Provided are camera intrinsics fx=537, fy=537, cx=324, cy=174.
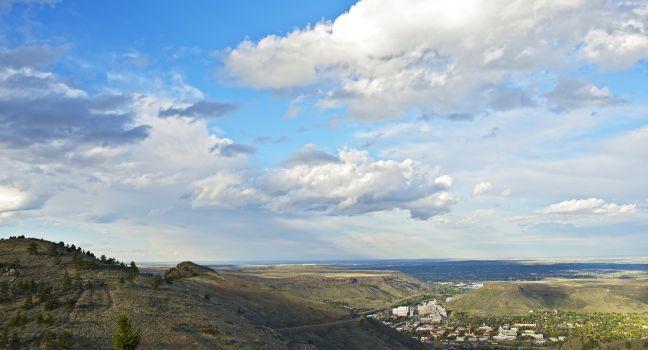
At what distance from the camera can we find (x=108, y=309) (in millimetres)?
74875

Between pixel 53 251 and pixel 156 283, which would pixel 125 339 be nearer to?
pixel 156 283

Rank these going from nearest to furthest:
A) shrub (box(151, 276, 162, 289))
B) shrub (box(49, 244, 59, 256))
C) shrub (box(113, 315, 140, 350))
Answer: shrub (box(113, 315, 140, 350)), shrub (box(151, 276, 162, 289)), shrub (box(49, 244, 59, 256))

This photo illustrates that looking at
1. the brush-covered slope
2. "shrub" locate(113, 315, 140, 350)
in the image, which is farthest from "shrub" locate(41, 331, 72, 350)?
"shrub" locate(113, 315, 140, 350)

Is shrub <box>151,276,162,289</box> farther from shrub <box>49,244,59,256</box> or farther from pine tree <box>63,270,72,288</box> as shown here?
shrub <box>49,244,59,256</box>

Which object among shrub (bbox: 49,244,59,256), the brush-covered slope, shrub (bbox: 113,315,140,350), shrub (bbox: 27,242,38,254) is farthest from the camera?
→ shrub (bbox: 49,244,59,256)

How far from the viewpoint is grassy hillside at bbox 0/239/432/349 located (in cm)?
6662

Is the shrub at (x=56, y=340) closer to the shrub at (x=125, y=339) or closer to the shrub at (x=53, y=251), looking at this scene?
the shrub at (x=125, y=339)

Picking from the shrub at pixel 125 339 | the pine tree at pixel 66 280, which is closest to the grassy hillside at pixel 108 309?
the pine tree at pixel 66 280

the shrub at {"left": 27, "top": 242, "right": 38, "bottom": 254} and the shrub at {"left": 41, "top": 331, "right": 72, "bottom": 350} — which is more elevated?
the shrub at {"left": 27, "top": 242, "right": 38, "bottom": 254}

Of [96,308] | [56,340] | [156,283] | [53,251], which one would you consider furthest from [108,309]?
[53,251]

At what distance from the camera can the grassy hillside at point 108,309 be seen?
66.6 metres

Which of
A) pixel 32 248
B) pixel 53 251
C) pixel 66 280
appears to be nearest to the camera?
pixel 66 280

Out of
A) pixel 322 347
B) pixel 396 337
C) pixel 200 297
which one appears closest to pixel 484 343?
pixel 396 337

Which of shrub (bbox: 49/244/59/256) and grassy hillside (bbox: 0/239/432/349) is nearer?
grassy hillside (bbox: 0/239/432/349)
